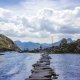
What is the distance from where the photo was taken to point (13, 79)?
11519 centimetres

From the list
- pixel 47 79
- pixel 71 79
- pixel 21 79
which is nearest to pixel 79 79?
pixel 71 79

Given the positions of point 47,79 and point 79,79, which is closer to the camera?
point 47,79

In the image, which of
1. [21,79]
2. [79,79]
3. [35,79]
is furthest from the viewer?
[79,79]

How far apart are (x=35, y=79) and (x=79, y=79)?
109ft

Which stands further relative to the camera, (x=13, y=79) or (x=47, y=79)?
(x=13, y=79)

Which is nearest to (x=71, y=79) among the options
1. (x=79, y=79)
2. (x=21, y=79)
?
(x=79, y=79)

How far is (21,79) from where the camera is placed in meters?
112

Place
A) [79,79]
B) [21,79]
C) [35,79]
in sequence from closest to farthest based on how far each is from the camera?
[35,79] → [21,79] → [79,79]

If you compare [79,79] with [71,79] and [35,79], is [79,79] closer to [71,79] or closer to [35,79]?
[71,79]

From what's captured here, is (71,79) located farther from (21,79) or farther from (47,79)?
(47,79)

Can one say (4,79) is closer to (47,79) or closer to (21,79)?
(21,79)

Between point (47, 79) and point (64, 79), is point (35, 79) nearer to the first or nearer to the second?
point (47, 79)

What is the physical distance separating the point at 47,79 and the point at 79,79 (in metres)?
31.3

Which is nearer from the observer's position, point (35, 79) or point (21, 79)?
point (35, 79)
